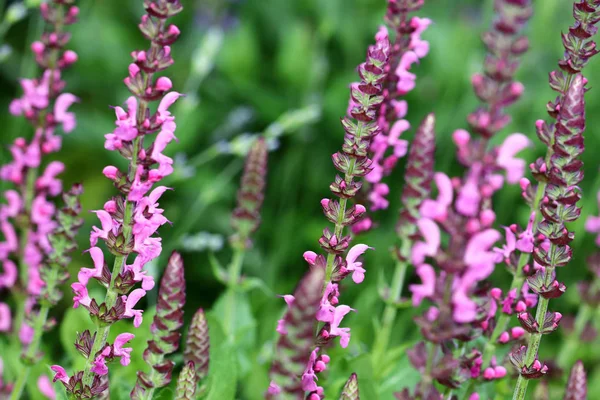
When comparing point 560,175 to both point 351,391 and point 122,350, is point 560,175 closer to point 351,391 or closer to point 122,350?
point 351,391

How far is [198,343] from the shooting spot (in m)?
1.82

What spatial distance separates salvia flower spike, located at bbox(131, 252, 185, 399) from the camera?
1.64 meters

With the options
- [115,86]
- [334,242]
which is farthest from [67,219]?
[115,86]

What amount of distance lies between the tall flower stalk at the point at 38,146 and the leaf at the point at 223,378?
1.80 feet

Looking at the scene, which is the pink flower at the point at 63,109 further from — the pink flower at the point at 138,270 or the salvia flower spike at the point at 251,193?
the pink flower at the point at 138,270

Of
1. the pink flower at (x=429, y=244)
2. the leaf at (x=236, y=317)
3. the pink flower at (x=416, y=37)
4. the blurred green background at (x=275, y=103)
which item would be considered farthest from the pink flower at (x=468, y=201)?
the blurred green background at (x=275, y=103)

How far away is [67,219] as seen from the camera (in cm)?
194

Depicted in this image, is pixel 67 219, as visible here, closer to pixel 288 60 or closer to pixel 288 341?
pixel 288 341

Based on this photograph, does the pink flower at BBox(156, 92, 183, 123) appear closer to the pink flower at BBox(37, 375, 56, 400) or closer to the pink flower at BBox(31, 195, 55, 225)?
the pink flower at BBox(31, 195, 55, 225)

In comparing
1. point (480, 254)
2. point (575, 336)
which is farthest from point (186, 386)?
point (575, 336)

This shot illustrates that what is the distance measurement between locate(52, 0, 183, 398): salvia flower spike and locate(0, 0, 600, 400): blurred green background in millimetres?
1711

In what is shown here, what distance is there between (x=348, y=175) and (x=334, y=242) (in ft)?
0.47

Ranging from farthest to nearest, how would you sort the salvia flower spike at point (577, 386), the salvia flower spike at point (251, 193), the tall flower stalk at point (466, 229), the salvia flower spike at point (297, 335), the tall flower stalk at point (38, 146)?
the salvia flower spike at point (251, 193) < the tall flower stalk at point (38, 146) < the salvia flower spike at point (577, 386) < the tall flower stalk at point (466, 229) < the salvia flower spike at point (297, 335)

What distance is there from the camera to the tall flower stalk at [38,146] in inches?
89.7
